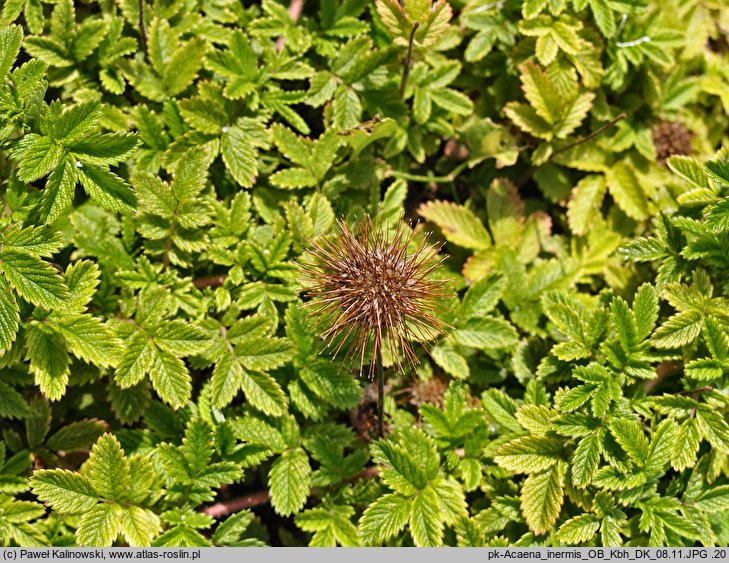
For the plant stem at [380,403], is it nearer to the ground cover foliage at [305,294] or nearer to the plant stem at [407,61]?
the ground cover foliage at [305,294]

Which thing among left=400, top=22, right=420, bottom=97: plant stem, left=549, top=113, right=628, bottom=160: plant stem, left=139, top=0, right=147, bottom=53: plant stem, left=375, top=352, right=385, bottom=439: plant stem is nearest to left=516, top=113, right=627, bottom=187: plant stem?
left=549, top=113, right=628, bottom=160: plant stem

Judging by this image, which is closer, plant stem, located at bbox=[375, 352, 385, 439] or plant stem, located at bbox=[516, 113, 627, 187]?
plant stem, located at bbox=[375, 352, 385, 439]

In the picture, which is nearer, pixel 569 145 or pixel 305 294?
pixel 305 294

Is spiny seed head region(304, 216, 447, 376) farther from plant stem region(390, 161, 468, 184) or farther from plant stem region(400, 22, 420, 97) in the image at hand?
plant stem region(400, 22, 420, 97)

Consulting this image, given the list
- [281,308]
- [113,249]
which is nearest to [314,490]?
[281,308]

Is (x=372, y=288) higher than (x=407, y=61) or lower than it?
lower

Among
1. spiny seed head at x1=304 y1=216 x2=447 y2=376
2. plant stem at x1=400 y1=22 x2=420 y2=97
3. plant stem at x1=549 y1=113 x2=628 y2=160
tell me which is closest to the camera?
spiny seed head at x1=304 y1=216 x2=447 y2=376

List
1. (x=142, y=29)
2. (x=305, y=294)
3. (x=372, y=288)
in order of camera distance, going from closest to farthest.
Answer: (x=372, y=288), (x=305, y=294), (x=142, y=29)

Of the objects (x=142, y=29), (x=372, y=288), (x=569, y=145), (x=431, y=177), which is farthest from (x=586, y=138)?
(x=142, y=29)

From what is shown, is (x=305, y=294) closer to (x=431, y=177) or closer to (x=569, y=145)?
(x=431, y=177)

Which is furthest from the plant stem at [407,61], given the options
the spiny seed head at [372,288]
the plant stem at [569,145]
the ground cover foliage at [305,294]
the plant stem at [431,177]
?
the spiny seed head at [372,288]
